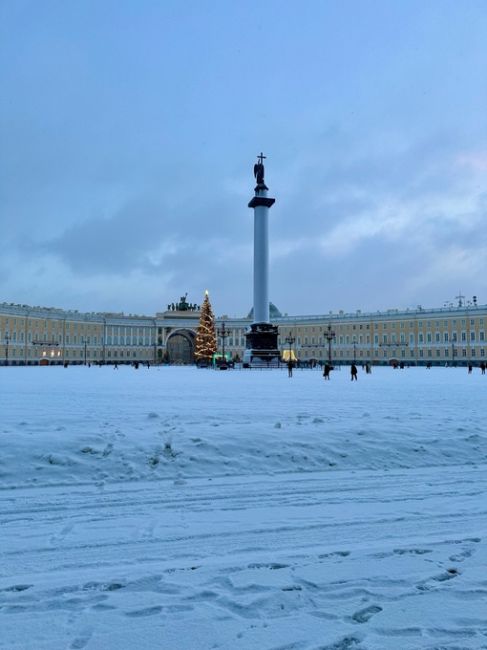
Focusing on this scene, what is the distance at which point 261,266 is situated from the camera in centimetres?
5916

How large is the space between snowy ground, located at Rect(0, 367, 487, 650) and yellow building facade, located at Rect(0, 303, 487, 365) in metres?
89.6

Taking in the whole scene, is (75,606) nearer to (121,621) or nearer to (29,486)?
(121,621)

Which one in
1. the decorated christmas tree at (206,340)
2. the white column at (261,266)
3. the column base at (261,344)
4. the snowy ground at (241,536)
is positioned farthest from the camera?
the decorated christmas tree at (206,340)

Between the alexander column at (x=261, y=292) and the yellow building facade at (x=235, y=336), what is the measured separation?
41.3 m

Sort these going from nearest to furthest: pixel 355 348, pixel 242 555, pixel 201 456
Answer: pixel 242 555
pixel 201 456
pixel 355 348

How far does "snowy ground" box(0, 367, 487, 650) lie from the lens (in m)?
3.65

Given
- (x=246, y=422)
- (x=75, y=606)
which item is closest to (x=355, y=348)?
(x=246, y=422)

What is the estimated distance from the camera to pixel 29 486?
7.55 m

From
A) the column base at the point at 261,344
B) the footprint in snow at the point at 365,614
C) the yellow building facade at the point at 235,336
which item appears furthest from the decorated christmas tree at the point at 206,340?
the footprint in snow at the point at 365,614

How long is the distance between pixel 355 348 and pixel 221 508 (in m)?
114

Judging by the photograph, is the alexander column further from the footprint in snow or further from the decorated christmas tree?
the footprint in snow

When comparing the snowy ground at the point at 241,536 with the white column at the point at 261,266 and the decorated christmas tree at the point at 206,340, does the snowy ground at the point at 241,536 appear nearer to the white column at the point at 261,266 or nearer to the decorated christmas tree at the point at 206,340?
the white column at the point at 261,266

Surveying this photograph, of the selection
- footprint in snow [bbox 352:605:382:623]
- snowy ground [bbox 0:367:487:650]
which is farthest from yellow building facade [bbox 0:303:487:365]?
footprint in snow [bbox 352:605:382:623]

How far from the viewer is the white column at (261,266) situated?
58.3 metres
